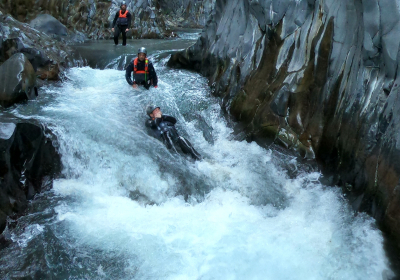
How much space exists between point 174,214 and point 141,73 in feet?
15.4

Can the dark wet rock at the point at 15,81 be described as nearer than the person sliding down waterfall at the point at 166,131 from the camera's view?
No

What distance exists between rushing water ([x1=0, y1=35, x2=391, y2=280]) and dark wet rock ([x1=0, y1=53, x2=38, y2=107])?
273 millimetres

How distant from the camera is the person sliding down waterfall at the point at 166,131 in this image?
6469 mm

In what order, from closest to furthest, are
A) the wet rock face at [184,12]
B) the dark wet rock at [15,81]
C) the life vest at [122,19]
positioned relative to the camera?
the dark wet rock at [15,81]
the life vest at [122,19]
the wet rock face at [184,12]

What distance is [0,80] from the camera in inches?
277

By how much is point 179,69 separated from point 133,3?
8755mm

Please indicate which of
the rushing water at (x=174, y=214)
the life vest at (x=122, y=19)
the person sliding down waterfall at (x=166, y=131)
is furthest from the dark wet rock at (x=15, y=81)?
the life vest at (x=122, y=19)

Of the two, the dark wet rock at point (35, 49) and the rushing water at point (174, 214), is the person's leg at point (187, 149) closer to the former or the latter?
the rushing water at point (174, 214)

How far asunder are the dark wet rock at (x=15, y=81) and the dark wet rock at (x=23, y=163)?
5.63 ft

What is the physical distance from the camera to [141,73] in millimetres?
8812

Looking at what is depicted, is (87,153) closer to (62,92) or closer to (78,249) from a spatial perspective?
(78,249)

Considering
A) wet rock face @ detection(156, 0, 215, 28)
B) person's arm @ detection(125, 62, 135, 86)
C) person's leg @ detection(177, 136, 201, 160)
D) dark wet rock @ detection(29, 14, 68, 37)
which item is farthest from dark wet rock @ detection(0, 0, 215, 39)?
person's leg @ detection(177, 136, 201, 160)

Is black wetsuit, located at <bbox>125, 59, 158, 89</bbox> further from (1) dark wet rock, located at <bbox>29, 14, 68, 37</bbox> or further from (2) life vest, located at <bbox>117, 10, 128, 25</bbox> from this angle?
(1) dark wet rock, located at <bbox>29, 14, 68, 37</bbox>

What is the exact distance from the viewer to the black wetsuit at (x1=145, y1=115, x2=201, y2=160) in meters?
6.46
